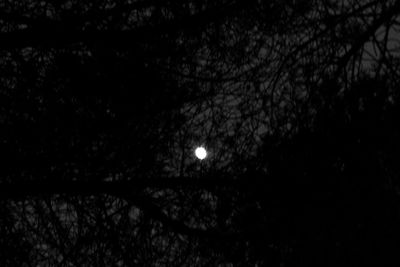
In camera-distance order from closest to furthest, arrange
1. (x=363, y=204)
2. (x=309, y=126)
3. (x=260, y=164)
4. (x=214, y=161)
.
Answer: (x=309, y=126)
(x=260, y=164)
(x=363, y=204)
(x=214, y=161)

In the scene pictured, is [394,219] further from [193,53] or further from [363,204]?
[193,53]

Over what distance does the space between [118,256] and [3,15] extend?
2464 mm

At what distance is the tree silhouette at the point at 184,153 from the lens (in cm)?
360

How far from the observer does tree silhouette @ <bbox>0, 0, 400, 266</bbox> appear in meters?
3.60

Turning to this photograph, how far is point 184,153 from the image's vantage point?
471 cm

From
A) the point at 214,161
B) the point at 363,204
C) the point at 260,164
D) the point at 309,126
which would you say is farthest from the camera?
the point at 214,161

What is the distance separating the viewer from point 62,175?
4406mm

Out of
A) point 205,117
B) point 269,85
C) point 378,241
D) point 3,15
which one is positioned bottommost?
point 378,241

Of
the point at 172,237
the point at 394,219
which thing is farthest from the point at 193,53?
the point at 394,219

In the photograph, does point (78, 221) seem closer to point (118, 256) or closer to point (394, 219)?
point (118, 256)

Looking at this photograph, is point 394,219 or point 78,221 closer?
point 78,221

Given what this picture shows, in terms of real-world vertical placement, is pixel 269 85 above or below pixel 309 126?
above

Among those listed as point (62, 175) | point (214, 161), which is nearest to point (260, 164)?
point (214, 161)

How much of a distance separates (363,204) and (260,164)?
1.18 m
